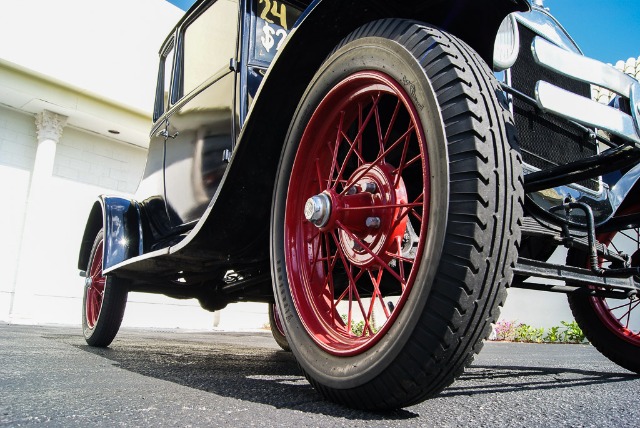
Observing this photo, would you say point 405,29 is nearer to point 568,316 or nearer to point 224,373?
point 224,373

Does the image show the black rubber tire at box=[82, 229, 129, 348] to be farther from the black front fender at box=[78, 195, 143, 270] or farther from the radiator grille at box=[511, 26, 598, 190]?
the radiator grille at box=[511, 26, 598, 190]

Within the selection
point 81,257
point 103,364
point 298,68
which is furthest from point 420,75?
point 81,257

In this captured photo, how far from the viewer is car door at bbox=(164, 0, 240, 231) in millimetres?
2387

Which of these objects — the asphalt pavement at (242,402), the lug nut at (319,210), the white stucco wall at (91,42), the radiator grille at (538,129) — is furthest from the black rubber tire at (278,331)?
the white stucco wall at (91,42)

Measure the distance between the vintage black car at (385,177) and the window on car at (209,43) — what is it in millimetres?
14

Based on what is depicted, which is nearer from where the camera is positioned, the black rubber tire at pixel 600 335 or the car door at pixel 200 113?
the car door at pixel 200 113

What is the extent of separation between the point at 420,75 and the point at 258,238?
1083 mm

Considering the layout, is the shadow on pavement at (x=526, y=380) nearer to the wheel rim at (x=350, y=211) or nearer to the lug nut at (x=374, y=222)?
the wheel rim at (x=350, y=211)

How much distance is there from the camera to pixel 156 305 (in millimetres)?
10164

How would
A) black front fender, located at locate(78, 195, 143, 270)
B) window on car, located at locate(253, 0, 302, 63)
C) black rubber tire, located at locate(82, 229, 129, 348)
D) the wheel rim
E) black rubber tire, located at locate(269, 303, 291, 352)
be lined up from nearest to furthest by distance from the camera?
the wheel rim → window on car, located at locate(253, 0, 302, 63) → black front fender, located at locate(78, 195, 143, 270) → black rubber tire, located at locate(82, 229, 129, 348) → black rubber tire, located at locate(269, 303, 291, 352)

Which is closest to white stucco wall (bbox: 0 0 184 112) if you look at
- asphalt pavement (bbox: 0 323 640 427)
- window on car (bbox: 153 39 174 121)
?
window on car (bbox: 153 39 174 121)

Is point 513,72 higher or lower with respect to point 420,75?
higher

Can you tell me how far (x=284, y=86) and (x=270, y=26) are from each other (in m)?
0.89

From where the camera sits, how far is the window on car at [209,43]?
2.48 metres
